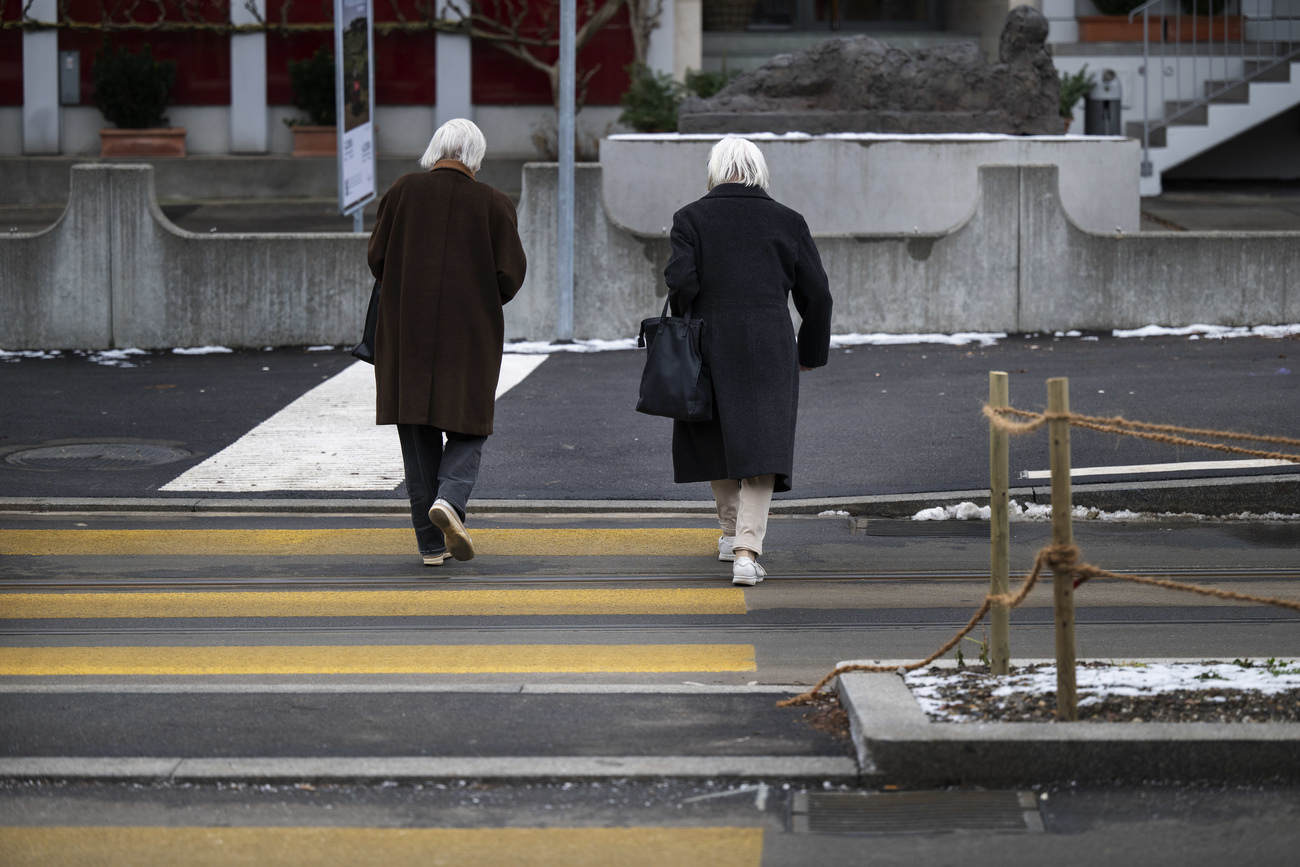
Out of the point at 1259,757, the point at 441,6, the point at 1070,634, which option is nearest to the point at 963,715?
the point at 1070,634

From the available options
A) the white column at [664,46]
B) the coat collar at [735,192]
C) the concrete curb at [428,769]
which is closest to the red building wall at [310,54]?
the white column at [664,46]

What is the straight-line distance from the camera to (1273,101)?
21.8 meters

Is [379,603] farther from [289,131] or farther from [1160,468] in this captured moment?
[289,131]

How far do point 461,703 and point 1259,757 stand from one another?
7.31 ft

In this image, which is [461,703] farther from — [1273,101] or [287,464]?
[1273,101]

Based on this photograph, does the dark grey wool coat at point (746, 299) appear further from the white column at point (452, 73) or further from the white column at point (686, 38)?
the white column at point (452, 73)

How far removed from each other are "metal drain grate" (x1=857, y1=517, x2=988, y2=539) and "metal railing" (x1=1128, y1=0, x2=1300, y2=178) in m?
14.7

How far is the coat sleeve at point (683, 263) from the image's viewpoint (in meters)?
6.57

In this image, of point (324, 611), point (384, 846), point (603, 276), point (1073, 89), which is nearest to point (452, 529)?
point (324, 611)

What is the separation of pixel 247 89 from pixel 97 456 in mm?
15621

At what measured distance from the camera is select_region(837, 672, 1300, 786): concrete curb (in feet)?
13.8

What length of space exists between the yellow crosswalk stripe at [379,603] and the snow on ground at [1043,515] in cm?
192

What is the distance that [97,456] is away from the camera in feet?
31.2

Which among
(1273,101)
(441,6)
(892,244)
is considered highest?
(441,6)
